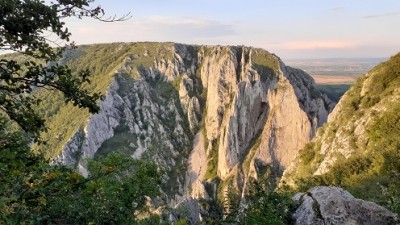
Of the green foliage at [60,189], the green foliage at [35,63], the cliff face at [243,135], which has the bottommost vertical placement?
the cliff face at [243,135]

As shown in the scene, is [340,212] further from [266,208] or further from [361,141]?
[361,141]

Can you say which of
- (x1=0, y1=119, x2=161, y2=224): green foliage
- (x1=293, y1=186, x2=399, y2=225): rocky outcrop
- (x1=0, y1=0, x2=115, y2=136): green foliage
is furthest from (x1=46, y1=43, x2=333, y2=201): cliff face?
(x1=0, y1=0, x2=115, y2=136): green foliage

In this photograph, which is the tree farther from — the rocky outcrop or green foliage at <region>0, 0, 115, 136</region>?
the rocky outcrop

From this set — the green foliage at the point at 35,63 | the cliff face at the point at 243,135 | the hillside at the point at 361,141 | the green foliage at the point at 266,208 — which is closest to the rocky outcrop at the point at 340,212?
the green foliage at the point at 266,208

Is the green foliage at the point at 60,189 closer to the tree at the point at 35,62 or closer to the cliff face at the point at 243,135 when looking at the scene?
the tree at the point at 35,62

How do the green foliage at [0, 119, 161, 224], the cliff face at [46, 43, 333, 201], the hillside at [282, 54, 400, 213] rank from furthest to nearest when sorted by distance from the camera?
the cliff face at [46, 43, 333, 201] < the hillside at [282, 54, 400, 213] < the green foliage at [0, 119, 161, 224]

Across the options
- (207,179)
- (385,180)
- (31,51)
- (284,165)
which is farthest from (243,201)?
(207,179)

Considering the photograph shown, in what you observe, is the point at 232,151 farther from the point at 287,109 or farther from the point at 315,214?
the point at 315,214
